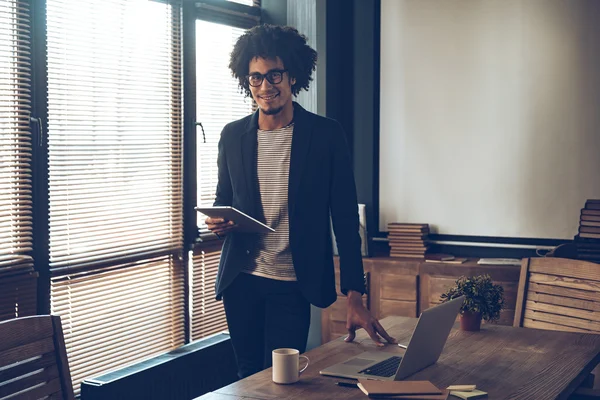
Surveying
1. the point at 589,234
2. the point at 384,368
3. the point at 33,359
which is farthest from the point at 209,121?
the point at 33,359

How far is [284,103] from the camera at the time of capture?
2.79 metres

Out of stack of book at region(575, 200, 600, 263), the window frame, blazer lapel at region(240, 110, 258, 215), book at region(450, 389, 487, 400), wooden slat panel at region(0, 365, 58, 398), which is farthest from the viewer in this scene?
→ the window frame

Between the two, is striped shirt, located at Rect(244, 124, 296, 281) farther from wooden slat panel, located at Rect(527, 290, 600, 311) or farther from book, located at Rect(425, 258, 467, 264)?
book, located at Rect(425, 258, 467, 264)

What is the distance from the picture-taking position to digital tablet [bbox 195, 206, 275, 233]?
8.32ft

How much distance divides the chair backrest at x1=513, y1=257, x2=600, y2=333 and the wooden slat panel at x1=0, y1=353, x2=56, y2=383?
6.76 ft

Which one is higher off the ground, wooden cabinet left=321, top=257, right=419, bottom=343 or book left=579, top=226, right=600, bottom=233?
book left=579, top=226, right=600, bottom=233

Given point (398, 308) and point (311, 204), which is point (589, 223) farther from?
point (311, 204)

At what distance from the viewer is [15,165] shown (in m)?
3.34

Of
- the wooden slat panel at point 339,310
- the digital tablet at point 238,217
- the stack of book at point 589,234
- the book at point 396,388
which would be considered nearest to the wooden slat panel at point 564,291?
the stack of book at point 589,234

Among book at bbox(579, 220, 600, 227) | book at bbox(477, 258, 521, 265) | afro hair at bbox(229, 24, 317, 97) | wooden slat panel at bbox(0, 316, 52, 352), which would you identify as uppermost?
afro hair at bbox(229, 24, 317, 97)

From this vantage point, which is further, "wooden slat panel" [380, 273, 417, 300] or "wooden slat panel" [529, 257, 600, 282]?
"wooden slat panel" [380, 273, 417, 300]

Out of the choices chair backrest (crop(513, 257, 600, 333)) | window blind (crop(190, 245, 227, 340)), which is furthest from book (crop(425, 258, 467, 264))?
window blind (crop(190, 245, 227, 340))

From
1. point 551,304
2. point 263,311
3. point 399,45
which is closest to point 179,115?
point 399,45

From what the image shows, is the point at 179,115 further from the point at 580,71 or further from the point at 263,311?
the point at 580,71
